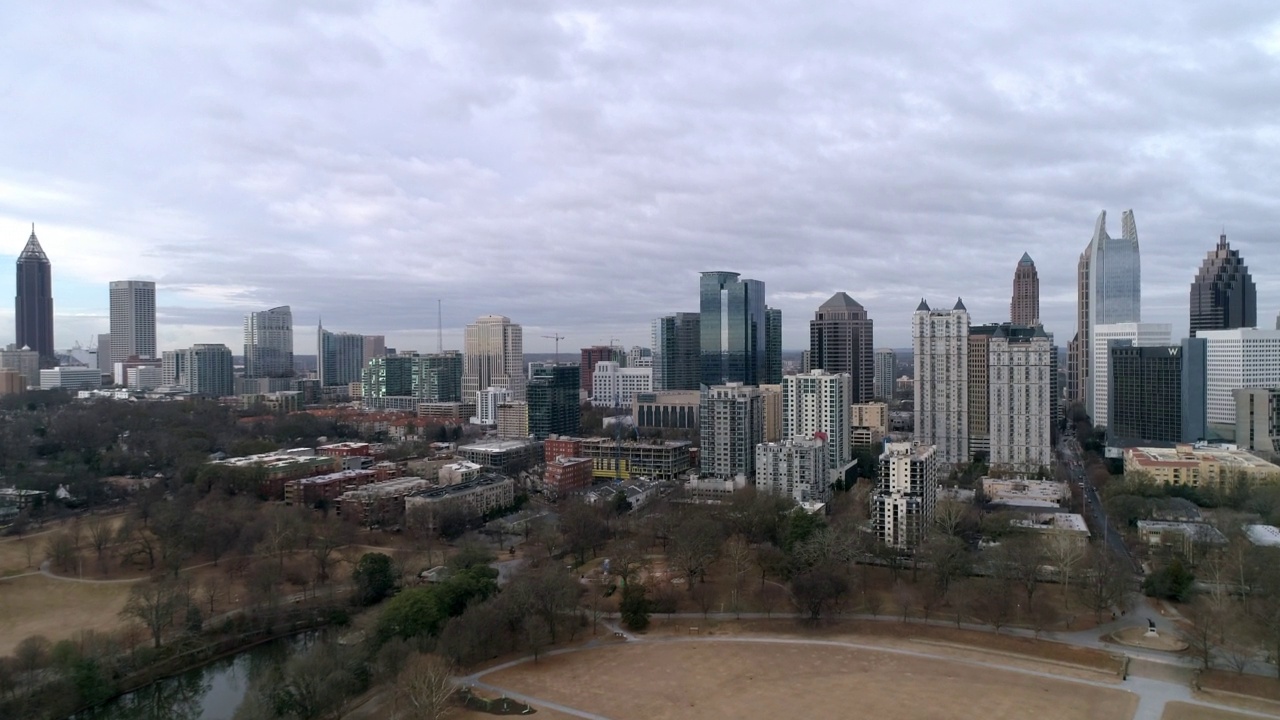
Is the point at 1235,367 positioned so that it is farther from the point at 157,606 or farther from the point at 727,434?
the point at 157,606

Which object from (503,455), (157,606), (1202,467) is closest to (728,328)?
(503,455)

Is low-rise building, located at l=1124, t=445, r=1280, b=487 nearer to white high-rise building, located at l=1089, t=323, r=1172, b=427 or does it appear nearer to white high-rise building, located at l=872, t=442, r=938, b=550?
white high-rise building, located at l=872, t=442, r=938, b=550

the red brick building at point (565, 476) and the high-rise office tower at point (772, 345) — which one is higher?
the high-rise office tower at point (772, 345)

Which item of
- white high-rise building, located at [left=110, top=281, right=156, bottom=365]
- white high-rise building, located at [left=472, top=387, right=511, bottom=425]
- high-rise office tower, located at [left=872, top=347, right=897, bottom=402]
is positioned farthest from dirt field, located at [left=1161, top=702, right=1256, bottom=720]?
white high-rise building, located at [left=110, top=281, right=156, bottom=365]

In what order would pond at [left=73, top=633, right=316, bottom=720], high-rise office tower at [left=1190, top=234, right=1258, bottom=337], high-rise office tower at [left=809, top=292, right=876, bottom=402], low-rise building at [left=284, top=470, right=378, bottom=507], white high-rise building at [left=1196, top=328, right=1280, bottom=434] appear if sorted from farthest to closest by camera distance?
1. high-rise office tower at [left=809, top=292, right=876, bottom=402]
2. high-rise office tower at [left=1190, top=234, right=1258, bottom=337]
3. white high-rise building at [left=1196, top=328, right=1280, bottom=434]
4. low-rise building at [left=284, top=470, right=378, bottom=507]
5. pond at [left=73, top=633, right=316, bottom=720]

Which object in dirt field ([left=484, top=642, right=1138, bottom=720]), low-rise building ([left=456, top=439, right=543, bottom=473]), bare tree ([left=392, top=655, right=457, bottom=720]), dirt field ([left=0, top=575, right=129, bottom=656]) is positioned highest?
low-rise building ([left=456, top=439, right=543, bottom=473])

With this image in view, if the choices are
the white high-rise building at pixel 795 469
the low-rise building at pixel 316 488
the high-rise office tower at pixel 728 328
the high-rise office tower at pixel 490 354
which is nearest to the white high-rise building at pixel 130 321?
the high-rise office tower at pixel 490 354

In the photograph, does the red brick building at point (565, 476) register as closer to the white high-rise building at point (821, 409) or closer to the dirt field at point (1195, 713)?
the white high-rise building at point (821, 409)
